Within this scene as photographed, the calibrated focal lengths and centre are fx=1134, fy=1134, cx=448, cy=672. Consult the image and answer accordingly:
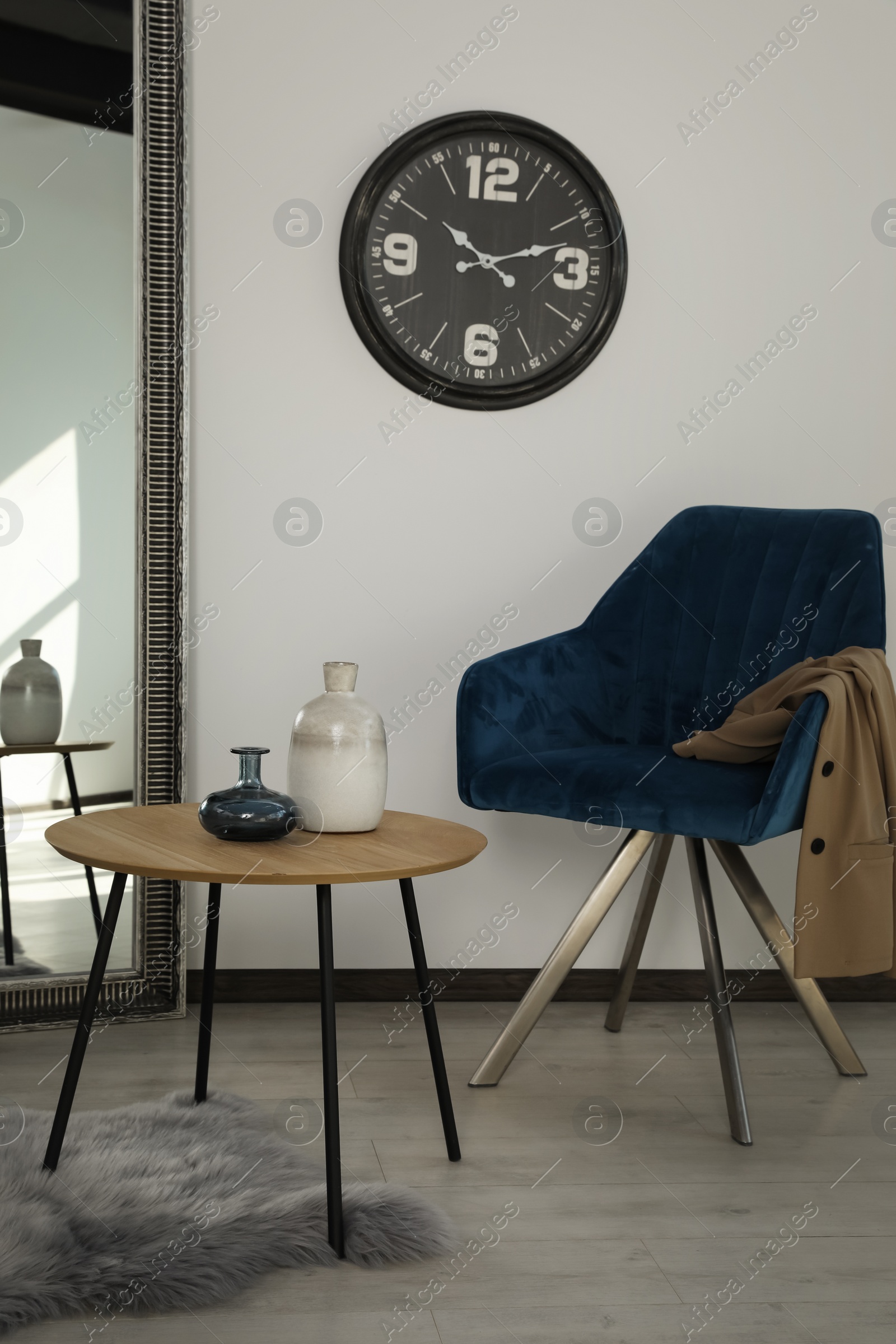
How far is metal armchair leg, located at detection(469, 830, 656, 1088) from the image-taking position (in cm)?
202

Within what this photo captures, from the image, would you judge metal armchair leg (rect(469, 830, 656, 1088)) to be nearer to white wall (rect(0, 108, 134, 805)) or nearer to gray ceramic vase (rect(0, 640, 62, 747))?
white wall (rect(0, 108, 134, 805))

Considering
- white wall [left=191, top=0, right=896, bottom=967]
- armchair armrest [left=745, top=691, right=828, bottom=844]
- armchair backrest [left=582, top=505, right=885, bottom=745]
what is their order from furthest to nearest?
1. white wall [left=191, top=0, right=896, bottom=967]
2. armchair backrest [left=582, top=505, right=885, bottom=745]
3. armchair armrest [left=745, top=691, right=828, bottom=844]

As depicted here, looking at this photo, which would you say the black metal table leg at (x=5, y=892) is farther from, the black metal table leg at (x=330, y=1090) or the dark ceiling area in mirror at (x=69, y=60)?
the dark ceiling area in mirror at (x=69, y=60)

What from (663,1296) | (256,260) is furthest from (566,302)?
(663,1296)

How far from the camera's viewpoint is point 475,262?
254cm

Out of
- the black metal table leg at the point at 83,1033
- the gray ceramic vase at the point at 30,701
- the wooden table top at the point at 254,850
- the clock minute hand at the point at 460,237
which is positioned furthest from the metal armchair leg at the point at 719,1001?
the clock minute hand at the point at 460,237

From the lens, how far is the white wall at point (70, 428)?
2.25m

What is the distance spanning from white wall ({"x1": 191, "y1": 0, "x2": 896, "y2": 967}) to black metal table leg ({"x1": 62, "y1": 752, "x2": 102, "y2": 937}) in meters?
0.27

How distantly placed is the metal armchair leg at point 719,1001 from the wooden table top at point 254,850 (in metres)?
0.59

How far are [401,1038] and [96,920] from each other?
67cm

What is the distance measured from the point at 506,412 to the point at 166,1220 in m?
1.79

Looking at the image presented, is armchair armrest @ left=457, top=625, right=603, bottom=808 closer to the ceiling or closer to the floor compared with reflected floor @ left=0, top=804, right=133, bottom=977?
closer to the ceiling

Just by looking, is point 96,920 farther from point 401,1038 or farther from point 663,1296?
point 663,1296

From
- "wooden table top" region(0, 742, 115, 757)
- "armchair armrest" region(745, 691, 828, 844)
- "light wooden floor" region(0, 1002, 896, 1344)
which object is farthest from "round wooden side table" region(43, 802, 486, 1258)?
"wooden table top" region(0, 742, 115, 757)
